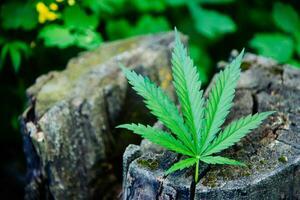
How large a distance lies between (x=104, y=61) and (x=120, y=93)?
24 cm

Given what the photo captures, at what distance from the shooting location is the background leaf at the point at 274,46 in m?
3.47

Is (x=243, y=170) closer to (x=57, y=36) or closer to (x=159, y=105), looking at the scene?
(x=159, y=105)

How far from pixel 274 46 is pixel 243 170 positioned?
1786mm

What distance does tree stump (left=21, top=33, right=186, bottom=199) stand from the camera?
246 centimetres

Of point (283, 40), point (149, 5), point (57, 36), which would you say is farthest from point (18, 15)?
point (283, 40)

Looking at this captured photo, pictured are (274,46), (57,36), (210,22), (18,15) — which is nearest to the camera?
(57,36)

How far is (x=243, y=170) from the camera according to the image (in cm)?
193

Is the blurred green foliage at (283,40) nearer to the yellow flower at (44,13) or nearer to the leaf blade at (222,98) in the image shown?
the yellow flower at (44,13)

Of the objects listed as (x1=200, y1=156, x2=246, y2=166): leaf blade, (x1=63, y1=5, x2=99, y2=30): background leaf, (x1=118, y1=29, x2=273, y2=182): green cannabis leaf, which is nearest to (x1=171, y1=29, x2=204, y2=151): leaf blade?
(x1=118, y1=29, x2=273, y2=182): green cannabis leaf

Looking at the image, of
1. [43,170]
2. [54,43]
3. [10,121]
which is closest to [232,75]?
[43,170]

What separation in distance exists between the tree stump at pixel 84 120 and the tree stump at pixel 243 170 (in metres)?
0.40

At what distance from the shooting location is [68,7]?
3164 mm

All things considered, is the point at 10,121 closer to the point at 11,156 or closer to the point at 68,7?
the point at 11,156

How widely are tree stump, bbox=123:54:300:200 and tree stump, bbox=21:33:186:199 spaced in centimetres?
40
